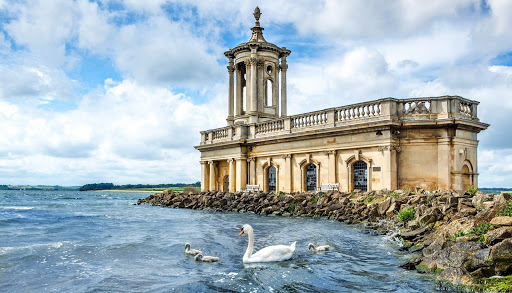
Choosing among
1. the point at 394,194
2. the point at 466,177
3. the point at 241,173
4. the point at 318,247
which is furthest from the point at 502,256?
the point at 241,173

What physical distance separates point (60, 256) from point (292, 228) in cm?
923

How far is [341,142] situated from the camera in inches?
1017

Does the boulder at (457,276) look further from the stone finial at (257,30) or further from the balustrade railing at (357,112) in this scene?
the stone finial at (257,30)

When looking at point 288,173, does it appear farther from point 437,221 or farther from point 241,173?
point 437,221

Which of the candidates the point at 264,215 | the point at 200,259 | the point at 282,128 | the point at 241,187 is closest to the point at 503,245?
the point at 200,259

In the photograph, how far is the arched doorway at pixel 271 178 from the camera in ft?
105

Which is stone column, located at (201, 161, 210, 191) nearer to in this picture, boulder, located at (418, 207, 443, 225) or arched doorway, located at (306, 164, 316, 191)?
arched doorway, located at (306, 164, 316, 191)

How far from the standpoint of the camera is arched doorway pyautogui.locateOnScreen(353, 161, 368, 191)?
25062mm

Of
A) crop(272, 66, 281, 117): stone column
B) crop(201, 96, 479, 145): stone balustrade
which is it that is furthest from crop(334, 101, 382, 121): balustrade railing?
crop(272, 66, 281, 117): stone column

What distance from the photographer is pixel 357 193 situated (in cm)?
2336

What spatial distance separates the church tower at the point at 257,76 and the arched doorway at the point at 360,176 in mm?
12001

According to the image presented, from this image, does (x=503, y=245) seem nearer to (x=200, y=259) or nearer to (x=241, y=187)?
(x=200, y=259)

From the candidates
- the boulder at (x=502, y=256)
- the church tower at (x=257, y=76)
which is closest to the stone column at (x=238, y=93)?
the church tower at (x=257, y=76)

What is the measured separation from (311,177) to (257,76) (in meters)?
11.2
